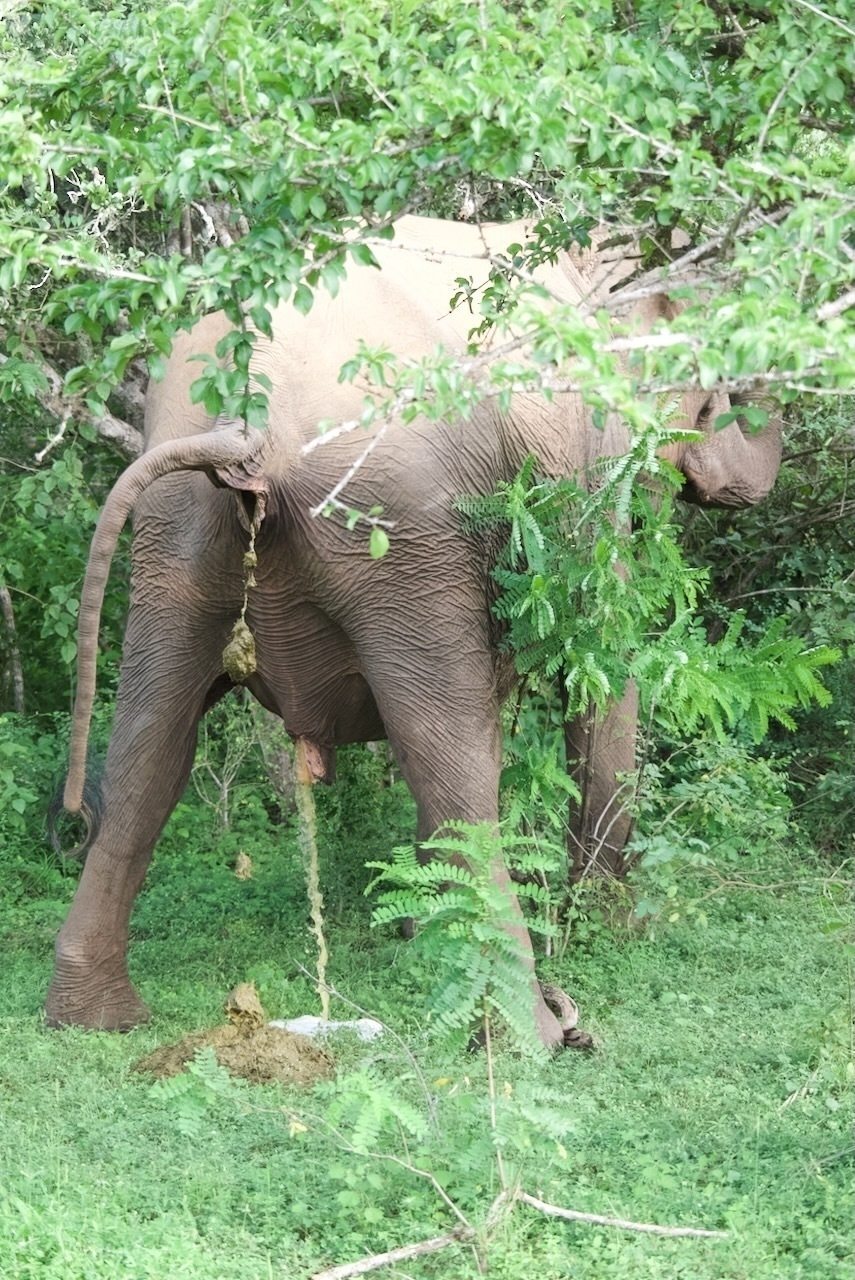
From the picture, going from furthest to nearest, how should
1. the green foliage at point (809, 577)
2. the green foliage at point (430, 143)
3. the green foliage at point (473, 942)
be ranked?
1. the green foliage at point (809, 577)
2. the green foliage at point (473, 942)
3. the green foliage at point (430, 143)

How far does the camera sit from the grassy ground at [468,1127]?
3.74 metres

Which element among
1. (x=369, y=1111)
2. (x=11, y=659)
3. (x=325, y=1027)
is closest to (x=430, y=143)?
(x=369, y=1111)

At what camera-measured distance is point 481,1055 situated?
510 centimetres

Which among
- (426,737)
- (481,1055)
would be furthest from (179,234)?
(481,1055)

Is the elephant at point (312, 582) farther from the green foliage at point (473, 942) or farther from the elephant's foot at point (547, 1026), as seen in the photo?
the green foliage at point (473, 942)

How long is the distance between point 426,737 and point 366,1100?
1.52 m

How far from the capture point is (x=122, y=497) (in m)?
4.87

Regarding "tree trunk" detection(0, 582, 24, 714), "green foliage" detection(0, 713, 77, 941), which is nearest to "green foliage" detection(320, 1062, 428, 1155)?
"green foliage" detection(0, 713, 77, 941)

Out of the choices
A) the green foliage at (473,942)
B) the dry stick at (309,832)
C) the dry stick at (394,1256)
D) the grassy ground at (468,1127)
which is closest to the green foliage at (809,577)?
the grassy ground at (468,1127)

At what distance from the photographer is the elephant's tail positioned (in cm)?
Result: 480

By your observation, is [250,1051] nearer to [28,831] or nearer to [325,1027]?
[325,1027]

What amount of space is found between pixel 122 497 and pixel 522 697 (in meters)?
2.10

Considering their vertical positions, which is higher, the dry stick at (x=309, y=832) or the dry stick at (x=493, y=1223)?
the dry stick at (x=493, y=1223)

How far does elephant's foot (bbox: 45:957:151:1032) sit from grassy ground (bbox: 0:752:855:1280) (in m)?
0.12
